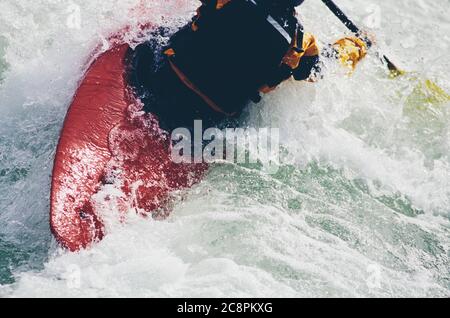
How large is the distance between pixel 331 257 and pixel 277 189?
2.24 feet

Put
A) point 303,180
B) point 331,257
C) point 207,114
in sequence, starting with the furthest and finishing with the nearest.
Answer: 1. point 303,180
2. point 207,114
3. point 331,257

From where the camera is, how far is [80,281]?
2611 mm

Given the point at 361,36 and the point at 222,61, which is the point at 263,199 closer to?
the point at 222,61

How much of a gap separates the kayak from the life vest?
1.52ft

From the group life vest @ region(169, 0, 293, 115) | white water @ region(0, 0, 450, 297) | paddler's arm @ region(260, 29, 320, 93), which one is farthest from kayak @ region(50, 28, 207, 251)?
paddler's arm @ region(260, 29, 320, 93)

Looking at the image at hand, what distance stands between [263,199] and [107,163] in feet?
3.60

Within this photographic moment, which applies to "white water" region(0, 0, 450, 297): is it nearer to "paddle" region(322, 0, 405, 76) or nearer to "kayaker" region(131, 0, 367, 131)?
"paddle" region(322, 0, 405, 76)

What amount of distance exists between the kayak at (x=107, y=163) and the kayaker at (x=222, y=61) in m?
0.16

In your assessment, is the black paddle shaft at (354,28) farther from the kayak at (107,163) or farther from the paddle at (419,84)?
the kayak at (107,163)

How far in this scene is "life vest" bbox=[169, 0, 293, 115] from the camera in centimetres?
276
